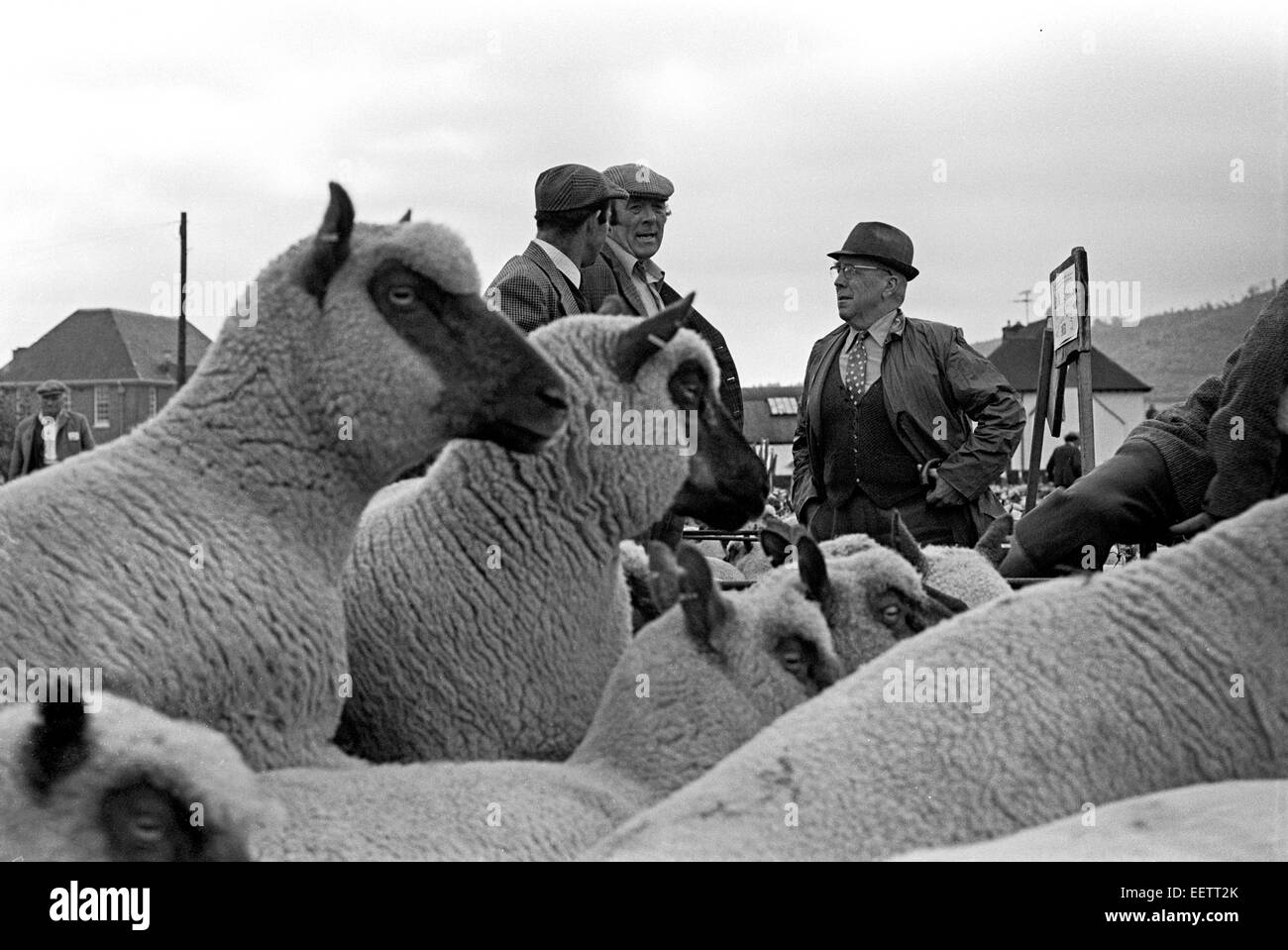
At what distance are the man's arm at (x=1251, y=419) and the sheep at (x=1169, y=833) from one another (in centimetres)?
196

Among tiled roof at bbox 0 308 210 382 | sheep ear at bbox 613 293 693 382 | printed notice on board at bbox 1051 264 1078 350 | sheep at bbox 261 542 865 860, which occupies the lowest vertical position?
sheep at bbox 261 542 865 860

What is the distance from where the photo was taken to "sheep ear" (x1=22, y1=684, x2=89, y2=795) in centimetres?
209

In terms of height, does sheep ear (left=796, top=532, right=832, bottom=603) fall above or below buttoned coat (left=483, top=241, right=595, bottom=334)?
below

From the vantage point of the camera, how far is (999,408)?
6.88 metres

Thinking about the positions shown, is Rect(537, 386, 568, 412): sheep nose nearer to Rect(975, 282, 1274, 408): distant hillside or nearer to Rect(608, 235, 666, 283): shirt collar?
Rect(608, 235, 666, 283): shirt collar

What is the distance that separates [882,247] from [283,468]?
4422 mm

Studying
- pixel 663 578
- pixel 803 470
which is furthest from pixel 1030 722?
pixel 803 470

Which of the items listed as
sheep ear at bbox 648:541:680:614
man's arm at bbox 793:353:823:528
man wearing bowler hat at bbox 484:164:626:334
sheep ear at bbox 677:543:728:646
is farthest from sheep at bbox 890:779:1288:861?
man's arm at bbox 793:353:823:528

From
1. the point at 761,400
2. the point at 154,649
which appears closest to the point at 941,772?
the point at 154,649

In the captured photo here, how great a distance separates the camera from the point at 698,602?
3.34m

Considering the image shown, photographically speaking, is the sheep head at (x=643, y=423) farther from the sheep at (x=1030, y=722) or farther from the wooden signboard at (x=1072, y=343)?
the wooden signboard at (x=1072, y=343)

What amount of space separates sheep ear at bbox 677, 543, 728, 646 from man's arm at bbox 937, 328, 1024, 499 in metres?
3.58

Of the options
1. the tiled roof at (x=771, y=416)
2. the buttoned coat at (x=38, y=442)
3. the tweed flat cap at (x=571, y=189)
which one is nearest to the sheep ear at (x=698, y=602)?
the tweed flat cap at (x=571, y=189)
